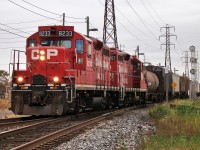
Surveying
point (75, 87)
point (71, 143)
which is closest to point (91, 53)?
point (75, 87)

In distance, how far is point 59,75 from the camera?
15.9m

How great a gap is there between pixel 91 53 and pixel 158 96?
23.0 metres

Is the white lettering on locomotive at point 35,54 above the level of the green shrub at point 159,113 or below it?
above

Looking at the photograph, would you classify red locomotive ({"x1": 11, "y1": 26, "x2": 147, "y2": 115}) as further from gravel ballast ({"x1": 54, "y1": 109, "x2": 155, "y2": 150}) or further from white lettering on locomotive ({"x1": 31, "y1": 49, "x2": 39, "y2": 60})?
gravel ballast ({"x1": 54, "y1": 109, "x2": 155, "y2": 150})

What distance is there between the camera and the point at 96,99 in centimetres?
1972

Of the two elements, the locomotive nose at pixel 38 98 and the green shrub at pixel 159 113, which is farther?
the green shrub at pixel 159 113

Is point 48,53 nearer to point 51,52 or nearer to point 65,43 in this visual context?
point 51,52

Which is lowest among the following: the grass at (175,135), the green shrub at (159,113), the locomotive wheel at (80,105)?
the grass at (175,135)

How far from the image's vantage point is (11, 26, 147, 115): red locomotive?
15.4 m

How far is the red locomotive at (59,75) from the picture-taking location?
15352mm

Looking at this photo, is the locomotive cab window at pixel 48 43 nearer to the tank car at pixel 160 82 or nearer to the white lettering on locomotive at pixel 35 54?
the white lettering on locomotive at pixel 35 54

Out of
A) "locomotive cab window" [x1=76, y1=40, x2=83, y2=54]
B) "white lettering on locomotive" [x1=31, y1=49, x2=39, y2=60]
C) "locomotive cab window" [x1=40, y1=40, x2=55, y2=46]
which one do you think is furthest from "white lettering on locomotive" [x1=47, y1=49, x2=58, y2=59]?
"locomotive cab window" [x1=76, y1=40, x2=83, y2=54]

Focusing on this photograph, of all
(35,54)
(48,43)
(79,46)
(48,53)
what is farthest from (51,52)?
(79,46)

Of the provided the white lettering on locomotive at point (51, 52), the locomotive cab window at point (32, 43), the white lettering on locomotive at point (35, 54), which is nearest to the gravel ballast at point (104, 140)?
the white lettering on locomotive at point (51, 52)
